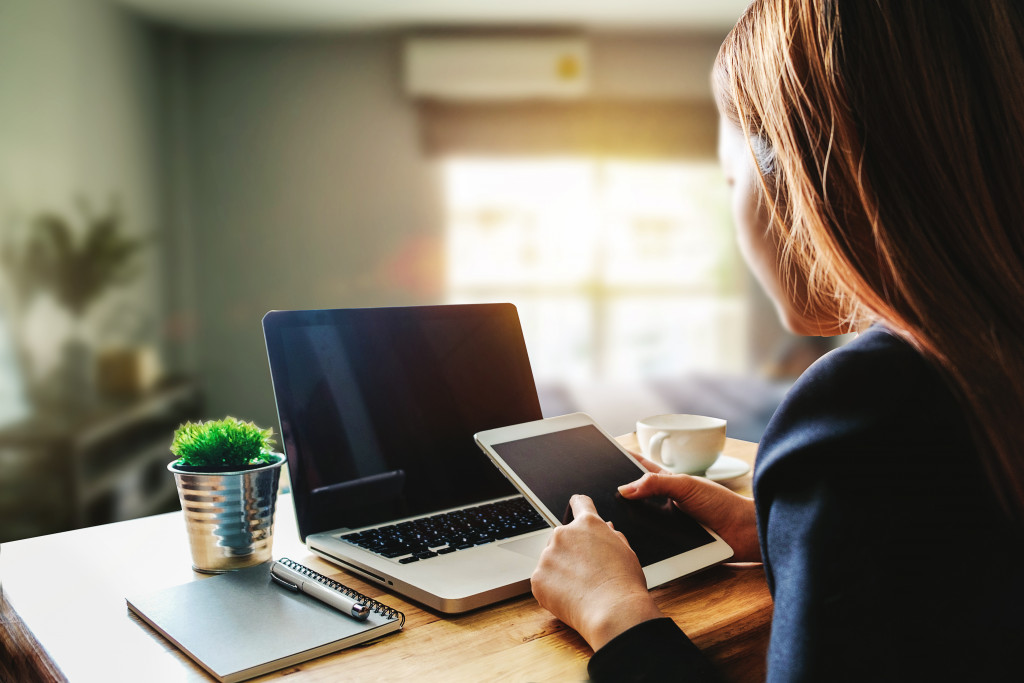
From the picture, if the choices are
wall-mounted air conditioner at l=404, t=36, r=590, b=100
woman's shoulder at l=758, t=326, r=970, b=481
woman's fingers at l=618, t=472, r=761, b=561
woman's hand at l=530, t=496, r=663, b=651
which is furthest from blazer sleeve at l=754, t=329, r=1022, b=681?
wall-mounted air conditioner at l=404, t=36, r=590, b=100

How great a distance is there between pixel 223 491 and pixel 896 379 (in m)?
0.54

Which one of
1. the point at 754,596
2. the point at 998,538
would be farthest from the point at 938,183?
the point at 754,596

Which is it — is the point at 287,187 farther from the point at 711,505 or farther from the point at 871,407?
the point at 871,407

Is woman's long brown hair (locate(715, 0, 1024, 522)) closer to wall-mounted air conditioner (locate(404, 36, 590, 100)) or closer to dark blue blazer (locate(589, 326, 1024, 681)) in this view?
dark blue blazer (locate(589, 326, 1024, 681))

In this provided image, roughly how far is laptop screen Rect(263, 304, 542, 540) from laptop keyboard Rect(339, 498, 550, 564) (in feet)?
0.13

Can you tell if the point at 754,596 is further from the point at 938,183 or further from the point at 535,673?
the point at 938,183

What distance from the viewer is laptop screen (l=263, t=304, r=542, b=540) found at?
745 mm

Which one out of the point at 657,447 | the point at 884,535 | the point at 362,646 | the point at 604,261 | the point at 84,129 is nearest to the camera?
the point at 884,535

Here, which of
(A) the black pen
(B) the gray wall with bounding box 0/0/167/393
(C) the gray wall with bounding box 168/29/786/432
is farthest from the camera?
(C) the gray wall with bounding box 168/29/786/432

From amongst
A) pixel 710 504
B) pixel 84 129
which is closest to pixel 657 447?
pixel 710 504

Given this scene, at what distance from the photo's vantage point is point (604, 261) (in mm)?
4160

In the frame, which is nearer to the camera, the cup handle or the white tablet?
the white tablet

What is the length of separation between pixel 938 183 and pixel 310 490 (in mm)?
591

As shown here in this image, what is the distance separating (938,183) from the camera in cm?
46
